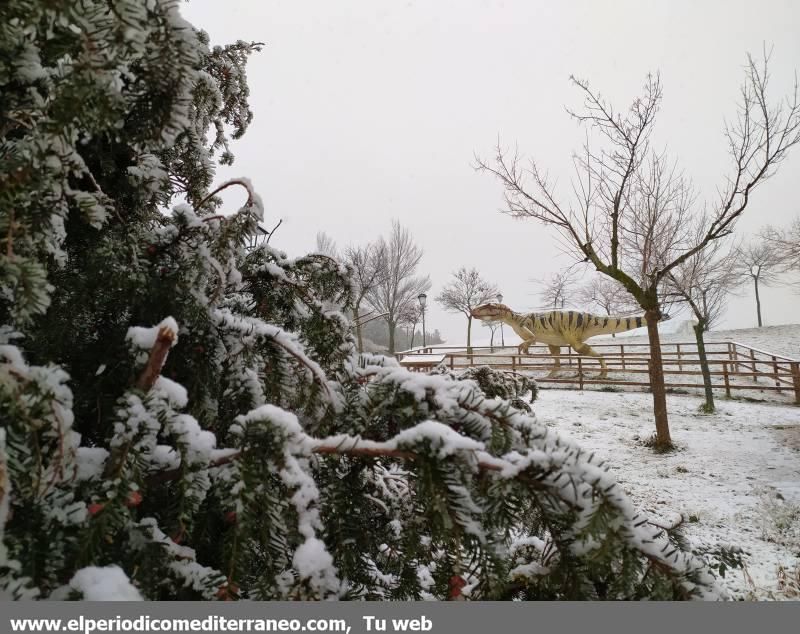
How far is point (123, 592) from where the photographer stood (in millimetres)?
539

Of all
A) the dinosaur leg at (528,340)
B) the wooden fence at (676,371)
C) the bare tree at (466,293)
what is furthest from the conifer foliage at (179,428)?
the bare tree at (466,293)

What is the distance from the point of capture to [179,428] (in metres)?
0.66

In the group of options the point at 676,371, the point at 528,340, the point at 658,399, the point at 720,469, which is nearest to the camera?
the point at 720,469

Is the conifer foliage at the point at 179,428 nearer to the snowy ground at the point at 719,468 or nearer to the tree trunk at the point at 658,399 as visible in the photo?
the snowy ground at the point at 719,468

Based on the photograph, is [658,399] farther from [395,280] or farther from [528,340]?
[395,280]

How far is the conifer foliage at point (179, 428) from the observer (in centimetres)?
57

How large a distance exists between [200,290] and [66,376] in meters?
0.40

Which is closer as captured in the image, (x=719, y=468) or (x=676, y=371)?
(x=719, y=468)

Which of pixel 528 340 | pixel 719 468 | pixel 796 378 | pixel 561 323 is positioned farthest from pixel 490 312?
pixel 719 468

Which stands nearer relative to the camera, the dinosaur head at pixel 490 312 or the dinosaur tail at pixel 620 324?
the dinosaur tail at pixel 620 324

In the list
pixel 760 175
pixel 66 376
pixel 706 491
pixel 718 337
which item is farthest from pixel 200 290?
pixel 718 337

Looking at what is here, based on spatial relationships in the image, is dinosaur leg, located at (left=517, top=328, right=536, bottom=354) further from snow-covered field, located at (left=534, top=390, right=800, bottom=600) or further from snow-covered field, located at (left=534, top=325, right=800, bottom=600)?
snow-covered field, located at (left=534, top=390, right=800, bottom=600)

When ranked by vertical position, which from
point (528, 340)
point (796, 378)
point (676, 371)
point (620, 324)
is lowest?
point (796, 378)

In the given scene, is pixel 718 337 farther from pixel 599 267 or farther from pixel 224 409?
pixel 224 409
